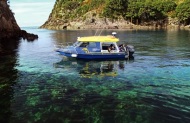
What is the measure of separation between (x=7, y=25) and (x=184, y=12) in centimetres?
10304

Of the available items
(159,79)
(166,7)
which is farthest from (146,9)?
(159,79)

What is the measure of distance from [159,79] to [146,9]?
132916 millimetres

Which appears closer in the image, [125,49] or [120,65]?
[120,65]

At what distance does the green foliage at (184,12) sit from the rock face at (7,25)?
94.2m

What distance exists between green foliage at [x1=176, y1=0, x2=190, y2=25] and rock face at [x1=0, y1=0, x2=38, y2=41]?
9421 cm

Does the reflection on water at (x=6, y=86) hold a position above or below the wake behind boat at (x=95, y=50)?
below

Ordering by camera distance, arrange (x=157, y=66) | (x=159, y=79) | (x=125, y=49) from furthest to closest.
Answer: (x=125, y=49)
(x=157, y=66)
(x=159, y=79)

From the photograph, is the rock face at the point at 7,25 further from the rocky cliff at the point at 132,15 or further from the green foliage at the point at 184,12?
the green foliage at the point at 184,12

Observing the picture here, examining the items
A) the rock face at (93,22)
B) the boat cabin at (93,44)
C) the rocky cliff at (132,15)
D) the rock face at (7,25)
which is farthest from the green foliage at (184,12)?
the boat cabin at (93,44)

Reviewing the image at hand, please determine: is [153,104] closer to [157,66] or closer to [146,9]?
[157,66]

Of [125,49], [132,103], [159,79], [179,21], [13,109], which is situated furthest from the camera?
[179,21]

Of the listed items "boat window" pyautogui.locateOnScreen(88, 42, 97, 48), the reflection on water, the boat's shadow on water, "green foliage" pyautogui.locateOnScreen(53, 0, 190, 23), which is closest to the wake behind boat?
"boat window" pyautogui.locateOnScreen(88, 42, 97, 48)

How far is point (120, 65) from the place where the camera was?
34781 millimetres

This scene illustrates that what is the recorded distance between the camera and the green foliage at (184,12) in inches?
5477
